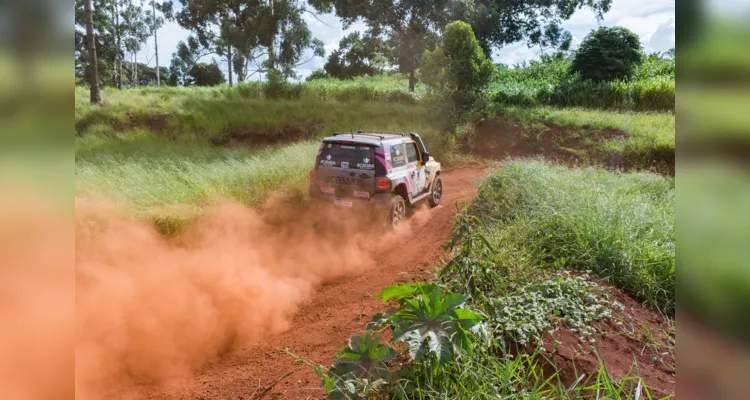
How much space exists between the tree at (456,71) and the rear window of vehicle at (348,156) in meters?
5.33

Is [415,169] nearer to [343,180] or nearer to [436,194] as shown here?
[436,194]

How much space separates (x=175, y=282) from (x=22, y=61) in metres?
3.80

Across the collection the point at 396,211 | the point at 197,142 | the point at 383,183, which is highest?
the point at 197,142

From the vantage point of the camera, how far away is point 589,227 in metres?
4.05

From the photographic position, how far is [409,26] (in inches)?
448

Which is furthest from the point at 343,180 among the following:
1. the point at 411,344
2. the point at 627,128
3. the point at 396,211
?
the point at 627,128

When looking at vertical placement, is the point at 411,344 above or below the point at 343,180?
below

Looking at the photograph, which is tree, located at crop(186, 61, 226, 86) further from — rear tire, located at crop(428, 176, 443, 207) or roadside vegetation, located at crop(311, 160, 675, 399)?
roadside vegetation, located at crop(311, 160, 675, 399)

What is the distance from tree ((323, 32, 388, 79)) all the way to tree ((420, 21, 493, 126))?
1460 mm

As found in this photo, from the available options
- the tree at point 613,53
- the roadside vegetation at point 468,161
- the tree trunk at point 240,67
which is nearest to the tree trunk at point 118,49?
the roadside vegetation at point 468,161

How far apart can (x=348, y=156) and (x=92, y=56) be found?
17.3 ft

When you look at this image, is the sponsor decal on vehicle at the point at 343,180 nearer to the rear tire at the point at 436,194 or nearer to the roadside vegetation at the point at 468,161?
the roadside vegetation at the point at 468,161

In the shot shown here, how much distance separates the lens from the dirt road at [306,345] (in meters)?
2.80

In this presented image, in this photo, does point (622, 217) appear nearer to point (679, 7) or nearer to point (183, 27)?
point (679, 7)
